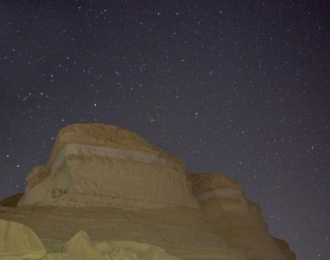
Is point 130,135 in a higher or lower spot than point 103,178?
higher

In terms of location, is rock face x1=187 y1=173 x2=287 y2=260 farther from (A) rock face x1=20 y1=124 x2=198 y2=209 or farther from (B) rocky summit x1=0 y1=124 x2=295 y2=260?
(A) rock face x1=20 y1=124 x2=198 y2=209

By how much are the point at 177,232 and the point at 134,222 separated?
189 cm

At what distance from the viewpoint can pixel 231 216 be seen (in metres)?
26.0

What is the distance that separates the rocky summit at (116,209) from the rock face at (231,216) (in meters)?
0.09

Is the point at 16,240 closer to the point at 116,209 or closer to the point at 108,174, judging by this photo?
the point at 116,209

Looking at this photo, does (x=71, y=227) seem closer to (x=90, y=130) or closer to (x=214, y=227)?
(x=90, y=130)

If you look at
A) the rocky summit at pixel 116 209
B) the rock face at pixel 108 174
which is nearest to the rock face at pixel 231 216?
the rocky summit at pixel 116 209

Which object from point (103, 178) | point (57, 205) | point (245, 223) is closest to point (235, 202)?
point (245, 223)

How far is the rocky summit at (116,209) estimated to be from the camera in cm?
1106

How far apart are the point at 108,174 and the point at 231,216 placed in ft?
36.0

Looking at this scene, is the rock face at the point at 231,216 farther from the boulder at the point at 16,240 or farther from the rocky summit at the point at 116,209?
the boulder at the point at 16,240

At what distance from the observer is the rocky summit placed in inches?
435

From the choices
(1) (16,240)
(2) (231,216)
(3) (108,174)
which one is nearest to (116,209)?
(3) (108,174)

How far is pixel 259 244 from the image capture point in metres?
24.2
